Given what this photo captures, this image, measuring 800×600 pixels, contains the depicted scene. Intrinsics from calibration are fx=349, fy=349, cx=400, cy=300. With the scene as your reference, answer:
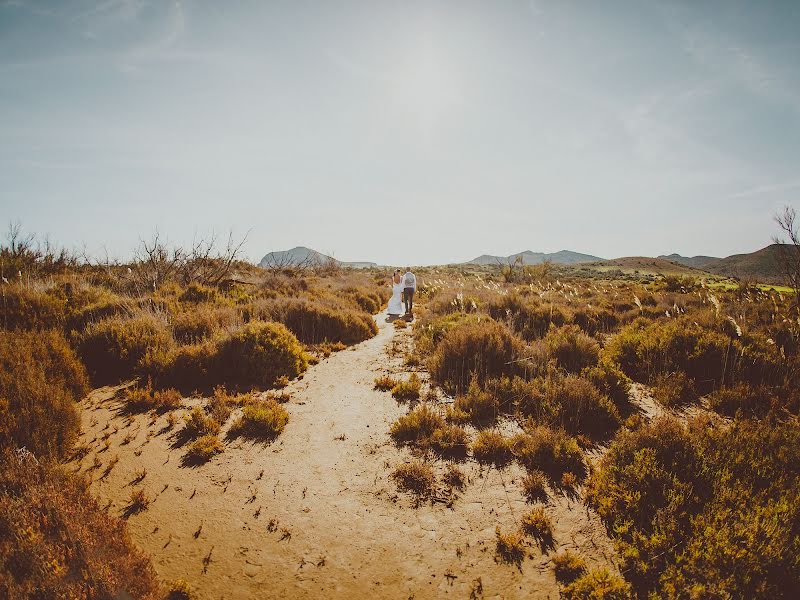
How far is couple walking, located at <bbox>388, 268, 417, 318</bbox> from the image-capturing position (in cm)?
1878

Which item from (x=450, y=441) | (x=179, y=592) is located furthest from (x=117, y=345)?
(x=450, y=441)

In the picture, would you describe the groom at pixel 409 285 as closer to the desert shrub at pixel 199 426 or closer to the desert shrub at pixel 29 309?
the desert shrub at pixel 199 426

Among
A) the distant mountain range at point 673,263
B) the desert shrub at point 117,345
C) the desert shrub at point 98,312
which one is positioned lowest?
the desert shrub at point 117,345

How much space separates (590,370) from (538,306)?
7084mm

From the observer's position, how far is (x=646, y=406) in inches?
280

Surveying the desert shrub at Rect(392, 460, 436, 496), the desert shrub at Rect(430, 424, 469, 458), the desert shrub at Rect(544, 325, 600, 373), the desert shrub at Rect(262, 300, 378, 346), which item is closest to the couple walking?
the desert shrub at Rect(262, 300, 378, 346)

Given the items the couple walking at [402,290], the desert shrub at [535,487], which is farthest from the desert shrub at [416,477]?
the couple walking at [402,290]

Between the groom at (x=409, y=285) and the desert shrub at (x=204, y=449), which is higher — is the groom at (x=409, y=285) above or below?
above

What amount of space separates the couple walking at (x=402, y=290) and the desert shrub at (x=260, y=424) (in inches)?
491

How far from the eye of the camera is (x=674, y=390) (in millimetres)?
7293

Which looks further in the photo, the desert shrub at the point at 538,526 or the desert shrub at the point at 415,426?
the desert shrub at the point at 415,426

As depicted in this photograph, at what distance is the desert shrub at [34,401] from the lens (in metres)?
4.87

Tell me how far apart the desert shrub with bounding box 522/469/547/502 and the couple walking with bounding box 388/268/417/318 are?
45.5 feet

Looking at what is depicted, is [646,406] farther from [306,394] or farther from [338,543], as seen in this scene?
[306,394]
